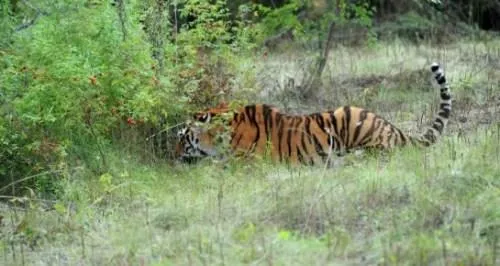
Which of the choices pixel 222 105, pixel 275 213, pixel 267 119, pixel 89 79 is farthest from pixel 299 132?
pixel 275 213

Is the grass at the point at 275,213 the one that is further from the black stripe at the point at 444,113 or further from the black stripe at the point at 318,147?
the black stripe at the point at 318,147

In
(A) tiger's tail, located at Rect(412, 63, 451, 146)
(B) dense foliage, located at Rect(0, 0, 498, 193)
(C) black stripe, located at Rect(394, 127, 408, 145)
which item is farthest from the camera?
(C) black stripe, located at Rect(394, 127, 408, 145)

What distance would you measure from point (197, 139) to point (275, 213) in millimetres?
3445

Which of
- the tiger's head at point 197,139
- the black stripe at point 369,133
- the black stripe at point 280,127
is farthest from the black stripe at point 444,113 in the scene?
the tiger's head at point 197,139

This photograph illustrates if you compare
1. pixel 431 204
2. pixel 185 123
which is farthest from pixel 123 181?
pixel 431 204

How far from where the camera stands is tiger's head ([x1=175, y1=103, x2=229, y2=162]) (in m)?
9.78

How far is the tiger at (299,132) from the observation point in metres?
9.68

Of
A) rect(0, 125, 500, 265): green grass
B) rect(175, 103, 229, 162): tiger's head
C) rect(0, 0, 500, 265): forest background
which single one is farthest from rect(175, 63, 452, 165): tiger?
rect(0, 125, 500, 265): green grass

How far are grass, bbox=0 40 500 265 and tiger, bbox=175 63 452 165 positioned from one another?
0.52 meters

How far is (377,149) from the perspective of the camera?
31.1 ft

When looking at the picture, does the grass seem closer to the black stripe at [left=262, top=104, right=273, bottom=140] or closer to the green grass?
the green grass

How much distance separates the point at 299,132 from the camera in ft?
32.5

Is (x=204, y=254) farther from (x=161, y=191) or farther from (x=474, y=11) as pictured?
(x=474, y=11)

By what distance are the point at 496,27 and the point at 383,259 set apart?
14.6 m
